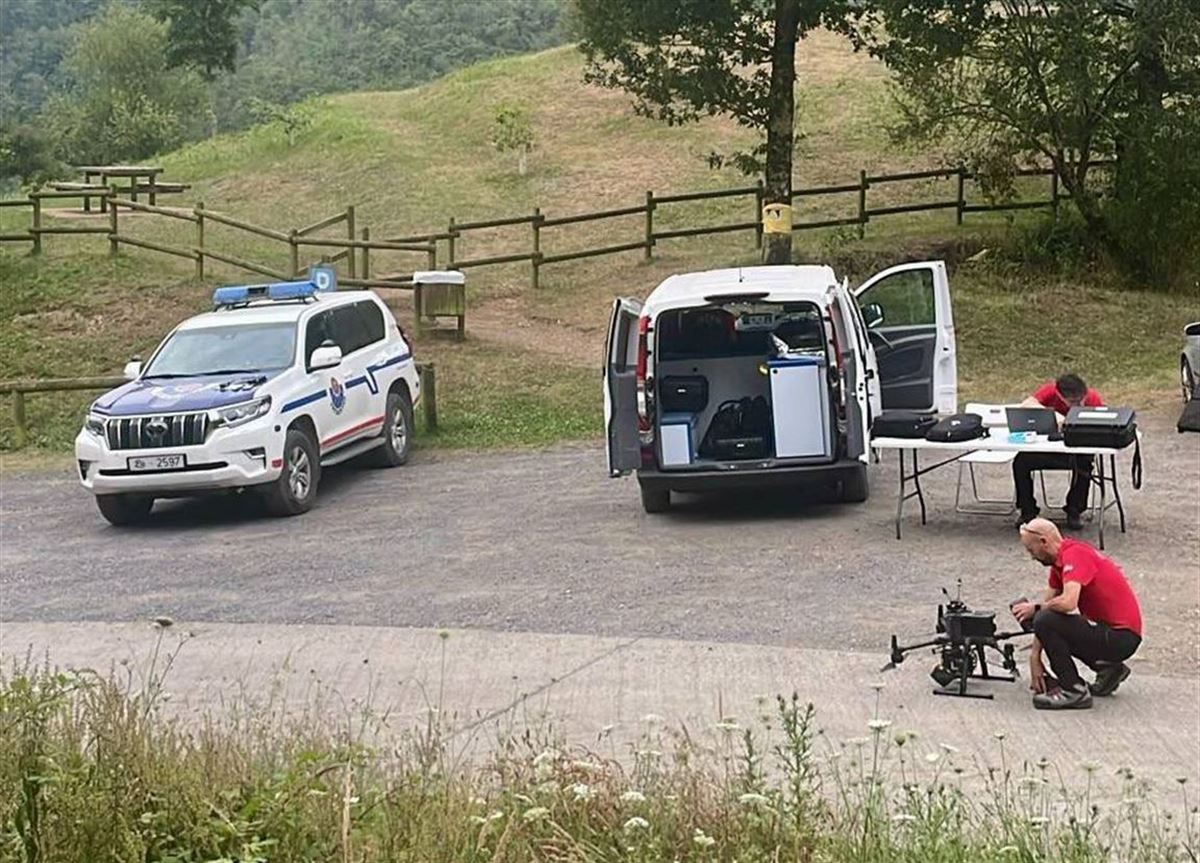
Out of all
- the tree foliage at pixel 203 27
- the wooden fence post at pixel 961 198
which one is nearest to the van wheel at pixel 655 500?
the wooden fence post at pixel 961 198

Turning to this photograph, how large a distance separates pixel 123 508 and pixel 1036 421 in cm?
810

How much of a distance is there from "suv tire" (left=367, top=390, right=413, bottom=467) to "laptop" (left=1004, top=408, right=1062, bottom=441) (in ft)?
23.6

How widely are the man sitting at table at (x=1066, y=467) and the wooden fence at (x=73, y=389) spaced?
8.43 metres

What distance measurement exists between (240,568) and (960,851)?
8529 millimetres

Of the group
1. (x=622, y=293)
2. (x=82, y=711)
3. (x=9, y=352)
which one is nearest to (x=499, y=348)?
(x=622, y=293)

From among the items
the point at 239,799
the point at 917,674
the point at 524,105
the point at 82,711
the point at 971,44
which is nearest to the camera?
the point at 239,799

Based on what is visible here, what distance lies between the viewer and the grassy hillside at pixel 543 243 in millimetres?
21078

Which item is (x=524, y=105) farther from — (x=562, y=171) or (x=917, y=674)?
(x=917, y=674)

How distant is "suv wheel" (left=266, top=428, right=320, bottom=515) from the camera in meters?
14.3

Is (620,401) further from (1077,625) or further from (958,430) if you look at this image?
(1077,625)

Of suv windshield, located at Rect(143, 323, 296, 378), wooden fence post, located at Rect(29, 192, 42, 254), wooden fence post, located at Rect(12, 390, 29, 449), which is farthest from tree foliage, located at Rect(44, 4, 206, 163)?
suv windshield, located at Rect(143, 323, 296, 378)

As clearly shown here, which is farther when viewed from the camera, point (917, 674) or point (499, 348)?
point (499, 348)

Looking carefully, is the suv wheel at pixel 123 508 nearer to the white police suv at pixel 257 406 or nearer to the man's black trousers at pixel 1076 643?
the white police suv at pixel 257 406

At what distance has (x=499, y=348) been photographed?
23250 mm
